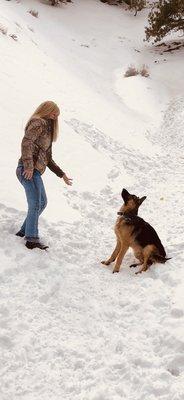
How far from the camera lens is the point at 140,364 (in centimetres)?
454

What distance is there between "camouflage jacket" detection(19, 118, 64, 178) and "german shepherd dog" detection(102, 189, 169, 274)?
3.95ft

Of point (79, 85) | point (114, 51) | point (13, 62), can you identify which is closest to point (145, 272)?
point (13, 62)

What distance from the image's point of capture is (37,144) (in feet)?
19.8

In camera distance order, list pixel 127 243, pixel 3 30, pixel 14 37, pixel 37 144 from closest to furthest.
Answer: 1. pixel 37 144
2. pixel 127 243
3. pixel 3 30
4. pixel 14 37

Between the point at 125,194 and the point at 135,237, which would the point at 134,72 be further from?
the point at 135,237

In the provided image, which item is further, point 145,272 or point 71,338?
point 145,272

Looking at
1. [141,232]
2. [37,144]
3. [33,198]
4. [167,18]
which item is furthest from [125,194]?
[167,18]

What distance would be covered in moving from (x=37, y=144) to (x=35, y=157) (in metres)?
0.17

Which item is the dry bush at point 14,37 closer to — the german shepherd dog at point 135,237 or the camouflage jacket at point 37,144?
the camouflage jacket at point 37,144

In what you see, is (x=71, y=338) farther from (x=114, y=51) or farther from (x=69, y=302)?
(x=114, y=51)

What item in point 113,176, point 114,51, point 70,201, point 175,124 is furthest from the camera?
point 114,51

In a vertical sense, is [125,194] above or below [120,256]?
above

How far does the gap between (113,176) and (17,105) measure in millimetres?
2846

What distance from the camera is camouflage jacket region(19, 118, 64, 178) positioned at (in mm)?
5891
